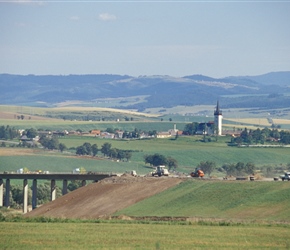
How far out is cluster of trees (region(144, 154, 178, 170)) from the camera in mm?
166000

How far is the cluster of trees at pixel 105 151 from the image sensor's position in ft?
604

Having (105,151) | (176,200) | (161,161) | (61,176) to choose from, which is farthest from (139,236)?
(105,151)

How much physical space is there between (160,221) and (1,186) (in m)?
45.1

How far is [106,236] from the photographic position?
195 ft

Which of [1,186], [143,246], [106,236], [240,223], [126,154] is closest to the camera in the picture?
[143,246]

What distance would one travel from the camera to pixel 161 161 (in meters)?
167

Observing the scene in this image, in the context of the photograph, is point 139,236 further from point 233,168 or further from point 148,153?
point 148,153

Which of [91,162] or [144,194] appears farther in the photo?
[91,162]

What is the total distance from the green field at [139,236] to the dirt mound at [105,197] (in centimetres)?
1602

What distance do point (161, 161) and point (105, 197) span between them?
75.2 metres

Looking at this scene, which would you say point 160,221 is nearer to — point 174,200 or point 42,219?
point 42,219

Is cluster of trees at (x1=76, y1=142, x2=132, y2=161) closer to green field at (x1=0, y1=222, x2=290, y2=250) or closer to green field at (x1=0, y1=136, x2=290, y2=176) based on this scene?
green field at (x1=0, y1=136, x2=290, y2=176)

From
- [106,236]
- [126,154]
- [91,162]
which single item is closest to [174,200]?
[106,236]

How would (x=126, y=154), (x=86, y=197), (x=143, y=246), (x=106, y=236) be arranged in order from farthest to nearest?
(x=126, y=154) < (x=86, y=197) < (x=106, y=236) < (x=143, y=246)
